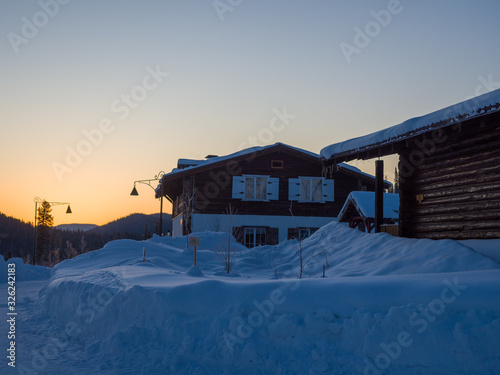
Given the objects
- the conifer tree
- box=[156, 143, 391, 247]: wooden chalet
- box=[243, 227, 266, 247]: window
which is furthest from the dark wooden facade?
the conifer tree

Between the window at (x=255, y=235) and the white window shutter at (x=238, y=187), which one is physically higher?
the white window shutter at (x=238, y=187)

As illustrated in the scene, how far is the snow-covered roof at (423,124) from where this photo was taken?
294 inches

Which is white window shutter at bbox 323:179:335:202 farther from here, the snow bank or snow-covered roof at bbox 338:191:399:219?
the snow bank

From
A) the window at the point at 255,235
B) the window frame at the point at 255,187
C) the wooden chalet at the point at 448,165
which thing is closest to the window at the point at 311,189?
the window frame at the point at 255,187

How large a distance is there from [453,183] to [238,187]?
13.0 metres

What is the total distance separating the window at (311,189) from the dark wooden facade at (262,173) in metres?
0.26

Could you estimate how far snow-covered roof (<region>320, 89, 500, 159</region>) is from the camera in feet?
24.5

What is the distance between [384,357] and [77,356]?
3.58 metres

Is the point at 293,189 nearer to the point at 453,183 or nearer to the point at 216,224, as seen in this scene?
the point at 216,224

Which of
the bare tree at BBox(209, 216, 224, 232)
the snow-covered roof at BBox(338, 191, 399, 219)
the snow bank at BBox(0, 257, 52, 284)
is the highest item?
the snow-covered roof at BBox(338, 191, 399, 219)

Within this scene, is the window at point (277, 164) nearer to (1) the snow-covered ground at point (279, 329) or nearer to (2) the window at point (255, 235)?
(2) the window at point (255, 235)

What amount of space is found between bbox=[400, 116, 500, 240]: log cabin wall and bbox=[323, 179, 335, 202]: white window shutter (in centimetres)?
1165

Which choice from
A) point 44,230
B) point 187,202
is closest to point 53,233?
point 44,230

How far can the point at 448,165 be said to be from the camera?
30.9 feet
